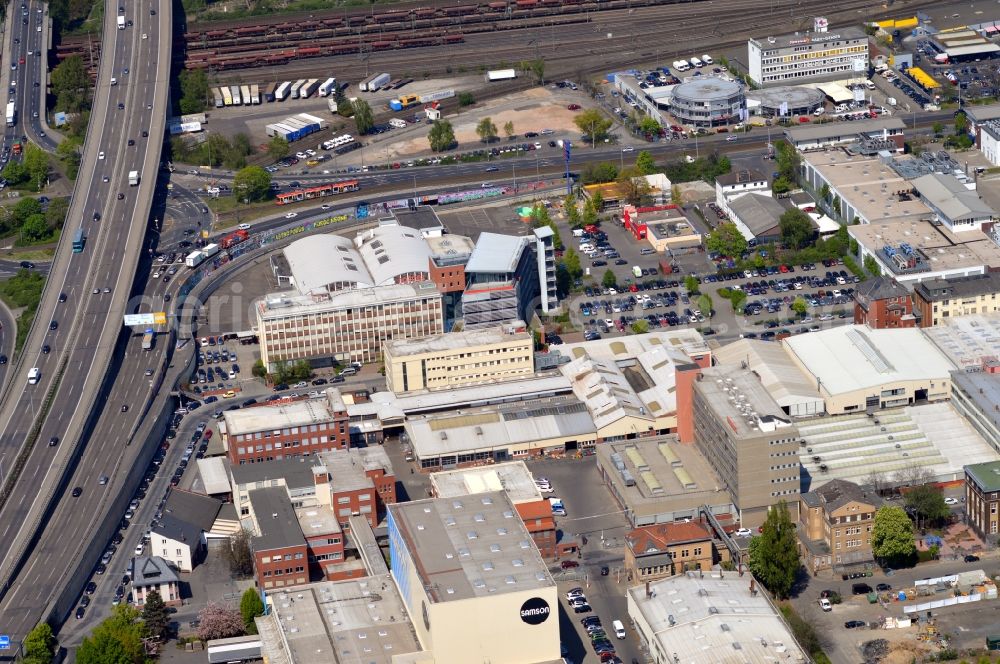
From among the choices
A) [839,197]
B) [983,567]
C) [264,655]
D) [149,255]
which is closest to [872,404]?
[983,567]

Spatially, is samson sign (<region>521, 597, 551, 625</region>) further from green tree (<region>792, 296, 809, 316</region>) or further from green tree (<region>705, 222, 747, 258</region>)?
green tree (<region>705, 222, 747, 258</region>)

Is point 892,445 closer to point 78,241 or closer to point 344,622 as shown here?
point 344,622

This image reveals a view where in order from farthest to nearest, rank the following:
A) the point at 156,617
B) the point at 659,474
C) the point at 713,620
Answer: the point at 659,474, the point at 156,617, the point at 713,620

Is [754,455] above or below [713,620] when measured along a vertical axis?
above

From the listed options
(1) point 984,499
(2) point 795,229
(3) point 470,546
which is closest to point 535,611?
(3) point 470,546

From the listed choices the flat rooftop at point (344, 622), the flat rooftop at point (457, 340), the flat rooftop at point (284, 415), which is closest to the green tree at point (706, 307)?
the flat rooftop at point (457, 340)

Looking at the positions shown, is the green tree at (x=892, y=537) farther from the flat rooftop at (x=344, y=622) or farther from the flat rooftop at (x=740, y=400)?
the flat rooftop at (x=344, y=622)
